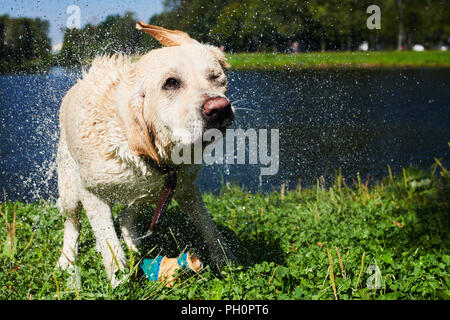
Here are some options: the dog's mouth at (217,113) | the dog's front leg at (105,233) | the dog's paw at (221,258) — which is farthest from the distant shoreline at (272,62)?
the dog's paw at (221,258)

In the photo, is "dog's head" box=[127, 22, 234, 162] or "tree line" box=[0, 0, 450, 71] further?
"tree line" box=[0, 0, 450, 71]

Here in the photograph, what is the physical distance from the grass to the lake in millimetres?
733

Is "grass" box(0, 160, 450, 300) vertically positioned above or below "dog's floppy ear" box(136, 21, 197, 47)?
below

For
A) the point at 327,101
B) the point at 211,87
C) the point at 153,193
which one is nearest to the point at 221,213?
the point at 153,193

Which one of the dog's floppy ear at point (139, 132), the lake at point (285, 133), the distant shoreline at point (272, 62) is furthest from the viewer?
the distant shoreline at point (272, 62)

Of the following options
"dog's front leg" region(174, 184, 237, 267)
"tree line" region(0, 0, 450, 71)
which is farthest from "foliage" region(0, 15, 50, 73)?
"dog's front leg" region(174, 184, 237, 267)

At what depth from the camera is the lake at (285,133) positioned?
17.0 ft

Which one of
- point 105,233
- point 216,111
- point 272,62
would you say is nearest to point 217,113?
point 216,111

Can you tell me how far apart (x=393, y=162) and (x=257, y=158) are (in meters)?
2.66

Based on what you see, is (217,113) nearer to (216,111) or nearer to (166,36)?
(216,111)

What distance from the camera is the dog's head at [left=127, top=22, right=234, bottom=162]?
8.49 feet

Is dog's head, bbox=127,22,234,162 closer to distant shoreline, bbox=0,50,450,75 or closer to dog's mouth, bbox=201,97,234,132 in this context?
dog's mouth, bbox=201,97,234,132

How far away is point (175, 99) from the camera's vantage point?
2703mm

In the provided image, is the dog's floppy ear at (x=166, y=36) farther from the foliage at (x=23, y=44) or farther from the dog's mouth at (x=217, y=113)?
the foliage at (x=23, y=44)
